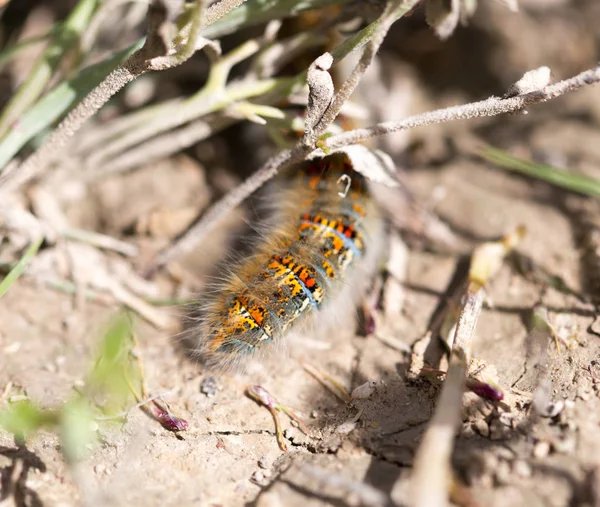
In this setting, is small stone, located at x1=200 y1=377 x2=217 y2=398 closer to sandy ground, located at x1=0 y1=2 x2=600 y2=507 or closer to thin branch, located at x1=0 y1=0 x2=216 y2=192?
sandy ground, located at x1=0 y1=2 x2=600 y2=507

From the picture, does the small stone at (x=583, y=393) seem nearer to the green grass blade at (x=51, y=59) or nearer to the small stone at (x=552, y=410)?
the small stone at (x=552, y=410)

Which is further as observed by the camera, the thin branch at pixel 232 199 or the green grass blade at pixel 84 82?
the green grass blade at pixel 84 82

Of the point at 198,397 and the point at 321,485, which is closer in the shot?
the point at 321,485

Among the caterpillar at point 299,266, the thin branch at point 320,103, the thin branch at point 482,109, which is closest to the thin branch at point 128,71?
the thin branch at point 320,103

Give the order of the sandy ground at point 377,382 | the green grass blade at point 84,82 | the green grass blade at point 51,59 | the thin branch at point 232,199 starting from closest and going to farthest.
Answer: the sandy ground at point 377,382
the thin branch at point 232,199
the green grass blade at point 84,82
the green grass blade at point 51,59

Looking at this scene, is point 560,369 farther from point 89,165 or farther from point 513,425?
point 89,165

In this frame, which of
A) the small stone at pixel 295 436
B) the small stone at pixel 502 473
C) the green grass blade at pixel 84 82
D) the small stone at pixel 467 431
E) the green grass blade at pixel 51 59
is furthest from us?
the green grass blade at pixel 51 59

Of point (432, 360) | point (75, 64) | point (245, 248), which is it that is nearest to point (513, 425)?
point (432, 360)


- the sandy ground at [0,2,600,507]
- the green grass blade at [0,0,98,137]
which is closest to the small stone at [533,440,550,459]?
the sandy ground at [0,2,600,507]
